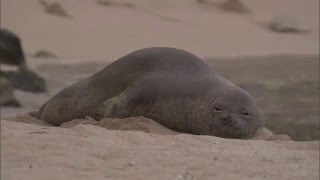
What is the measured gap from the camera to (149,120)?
6270 millimetres

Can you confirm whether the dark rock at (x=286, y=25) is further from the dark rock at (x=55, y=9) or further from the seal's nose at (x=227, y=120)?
the seal's nose at (x=227, y=120)

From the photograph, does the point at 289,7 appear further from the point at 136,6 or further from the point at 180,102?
the point at 180,102

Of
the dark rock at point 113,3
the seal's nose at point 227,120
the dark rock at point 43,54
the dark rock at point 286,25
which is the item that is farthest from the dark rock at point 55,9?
the seal's nose at point 227,120

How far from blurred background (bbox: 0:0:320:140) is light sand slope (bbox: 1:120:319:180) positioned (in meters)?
3.32

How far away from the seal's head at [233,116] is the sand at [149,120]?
0.17 metres

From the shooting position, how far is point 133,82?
21.6 ft

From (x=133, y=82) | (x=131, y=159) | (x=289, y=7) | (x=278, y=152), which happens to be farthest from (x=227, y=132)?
(x=289, y=7)

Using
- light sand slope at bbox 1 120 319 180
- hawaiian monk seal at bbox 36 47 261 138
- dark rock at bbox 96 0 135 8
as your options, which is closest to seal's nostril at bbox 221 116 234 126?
hawaiian monk seal at bbox 36 47 261 138

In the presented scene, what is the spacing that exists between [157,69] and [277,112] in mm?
3149

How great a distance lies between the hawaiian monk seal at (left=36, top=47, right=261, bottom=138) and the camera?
19.9 feet

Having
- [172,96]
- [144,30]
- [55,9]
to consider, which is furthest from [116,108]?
[55,9]

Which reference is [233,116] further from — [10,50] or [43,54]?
[43,54]

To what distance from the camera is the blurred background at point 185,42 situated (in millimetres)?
10625

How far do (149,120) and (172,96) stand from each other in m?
0.27
